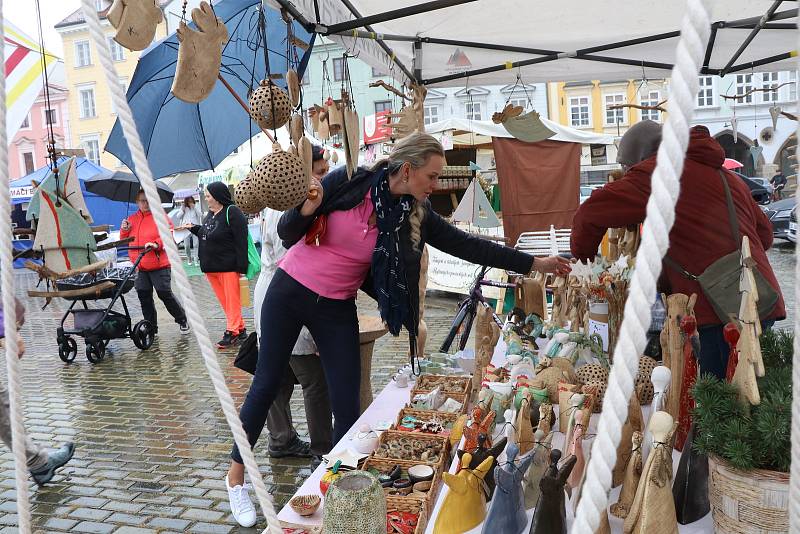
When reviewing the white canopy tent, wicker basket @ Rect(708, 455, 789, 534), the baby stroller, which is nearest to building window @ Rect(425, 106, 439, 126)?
the baby stroller

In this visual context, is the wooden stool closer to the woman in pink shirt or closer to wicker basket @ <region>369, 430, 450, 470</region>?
the woman in pink shirt

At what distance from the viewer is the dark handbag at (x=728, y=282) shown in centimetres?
188

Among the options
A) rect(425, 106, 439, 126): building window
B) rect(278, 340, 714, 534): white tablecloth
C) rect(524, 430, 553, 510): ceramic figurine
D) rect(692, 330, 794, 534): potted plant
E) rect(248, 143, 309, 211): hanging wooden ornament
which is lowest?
rect(278, 340, 714, 534): white tablecloth

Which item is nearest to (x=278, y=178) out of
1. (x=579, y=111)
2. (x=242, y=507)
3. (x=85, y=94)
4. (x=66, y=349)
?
(x=242, y=507)

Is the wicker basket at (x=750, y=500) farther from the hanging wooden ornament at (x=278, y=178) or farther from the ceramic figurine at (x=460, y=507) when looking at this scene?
the hanging wooden ornament at (x=278, y=178)

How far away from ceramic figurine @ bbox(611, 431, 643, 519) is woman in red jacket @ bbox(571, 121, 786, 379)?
61cm

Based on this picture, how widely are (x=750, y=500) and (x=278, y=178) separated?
126 centimetres

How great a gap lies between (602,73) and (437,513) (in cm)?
385

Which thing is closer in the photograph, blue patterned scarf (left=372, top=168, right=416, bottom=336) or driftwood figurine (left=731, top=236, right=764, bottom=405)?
driftwood figurine (left=731, top=236, right=764, bottom=405)

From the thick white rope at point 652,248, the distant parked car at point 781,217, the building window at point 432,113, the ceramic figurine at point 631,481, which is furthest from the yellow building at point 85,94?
the thick white rope at point 652,248

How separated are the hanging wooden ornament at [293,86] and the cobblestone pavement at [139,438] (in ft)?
5.92

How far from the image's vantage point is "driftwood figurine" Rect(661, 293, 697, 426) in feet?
5.85

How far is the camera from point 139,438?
13.2ft

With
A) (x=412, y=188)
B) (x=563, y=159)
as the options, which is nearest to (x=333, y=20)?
(x=412, y=188)
